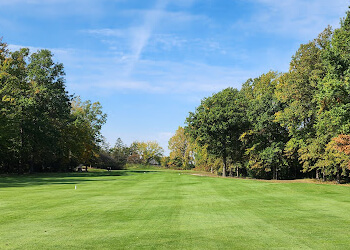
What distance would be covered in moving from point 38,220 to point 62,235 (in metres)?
2.90

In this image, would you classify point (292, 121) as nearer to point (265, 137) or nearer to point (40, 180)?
point (265, 137)

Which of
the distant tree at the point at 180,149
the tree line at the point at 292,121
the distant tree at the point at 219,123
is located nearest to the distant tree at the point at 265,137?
the tree line at the point at 292,121

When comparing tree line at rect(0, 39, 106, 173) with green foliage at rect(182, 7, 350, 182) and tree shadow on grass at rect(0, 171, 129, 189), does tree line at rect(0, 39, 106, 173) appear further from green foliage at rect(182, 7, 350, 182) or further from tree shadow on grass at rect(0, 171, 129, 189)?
green foliage at rect(182, 7, 350, 182)

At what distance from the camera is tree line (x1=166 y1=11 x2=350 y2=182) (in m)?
30.1

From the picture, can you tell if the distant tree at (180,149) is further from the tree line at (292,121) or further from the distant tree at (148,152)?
the tree line at (292,121)

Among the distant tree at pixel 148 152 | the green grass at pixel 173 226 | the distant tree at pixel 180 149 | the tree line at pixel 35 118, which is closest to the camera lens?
the green grass at pixel 173 226

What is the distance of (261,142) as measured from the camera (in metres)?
52.4

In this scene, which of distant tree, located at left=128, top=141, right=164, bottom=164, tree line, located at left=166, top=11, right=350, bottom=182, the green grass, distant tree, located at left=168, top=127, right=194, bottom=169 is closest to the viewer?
the green grass

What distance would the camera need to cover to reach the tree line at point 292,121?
3014 centimetres

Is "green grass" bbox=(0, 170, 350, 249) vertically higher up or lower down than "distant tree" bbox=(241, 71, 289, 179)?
lower down

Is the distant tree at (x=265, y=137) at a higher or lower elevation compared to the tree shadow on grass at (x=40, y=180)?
higher

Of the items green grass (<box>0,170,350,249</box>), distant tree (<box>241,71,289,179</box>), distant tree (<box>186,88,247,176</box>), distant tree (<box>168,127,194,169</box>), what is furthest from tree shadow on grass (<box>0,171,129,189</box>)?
distant tree (<box>168,127,194,169</box>)

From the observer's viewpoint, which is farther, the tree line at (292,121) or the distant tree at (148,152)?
the distant tree at (148,152)

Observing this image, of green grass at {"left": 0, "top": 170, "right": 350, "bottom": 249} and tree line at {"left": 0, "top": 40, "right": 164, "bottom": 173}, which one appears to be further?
tree line at {"left": 0, "top": 40, "right": 164, "bottom": 173}
